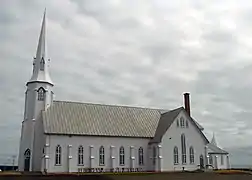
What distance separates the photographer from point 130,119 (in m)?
61.1

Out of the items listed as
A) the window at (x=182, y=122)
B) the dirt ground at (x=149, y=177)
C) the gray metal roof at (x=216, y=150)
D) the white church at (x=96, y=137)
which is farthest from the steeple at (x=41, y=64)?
the dirt ground at (x=149, y=177)

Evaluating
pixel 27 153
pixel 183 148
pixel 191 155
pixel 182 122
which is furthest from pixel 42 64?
pixel 191 155

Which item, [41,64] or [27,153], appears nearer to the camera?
Answer: [27,153]

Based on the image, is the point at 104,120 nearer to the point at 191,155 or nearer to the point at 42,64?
the point at 42,64

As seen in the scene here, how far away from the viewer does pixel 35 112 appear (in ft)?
182

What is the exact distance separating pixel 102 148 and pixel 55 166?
8347 mm

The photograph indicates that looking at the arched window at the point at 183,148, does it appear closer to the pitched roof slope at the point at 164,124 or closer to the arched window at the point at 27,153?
the pitched roof slope at the point at 164,124

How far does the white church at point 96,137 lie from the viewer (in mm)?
52531

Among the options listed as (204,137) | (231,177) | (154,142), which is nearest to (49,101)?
(154,142)

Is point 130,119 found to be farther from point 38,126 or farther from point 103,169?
point 38,126

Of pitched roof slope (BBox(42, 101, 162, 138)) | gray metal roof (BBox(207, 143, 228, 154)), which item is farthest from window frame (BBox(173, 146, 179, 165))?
gray metal roof (BBox(207, 143, 228, 154))

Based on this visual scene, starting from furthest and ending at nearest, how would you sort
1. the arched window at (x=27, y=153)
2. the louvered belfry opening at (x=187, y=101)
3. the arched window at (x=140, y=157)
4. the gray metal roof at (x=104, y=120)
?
the louvered belfry opening at (x=187, y=101), the arched window at (x=140, y=157), the arched window at (x=27, y=153), the gray metal roof at (x=104, y=120)

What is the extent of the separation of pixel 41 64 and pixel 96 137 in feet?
55.0

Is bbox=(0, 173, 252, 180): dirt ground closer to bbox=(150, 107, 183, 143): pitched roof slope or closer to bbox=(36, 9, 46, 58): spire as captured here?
bbox=(150, 107, 183, 143): pitched roof slope
